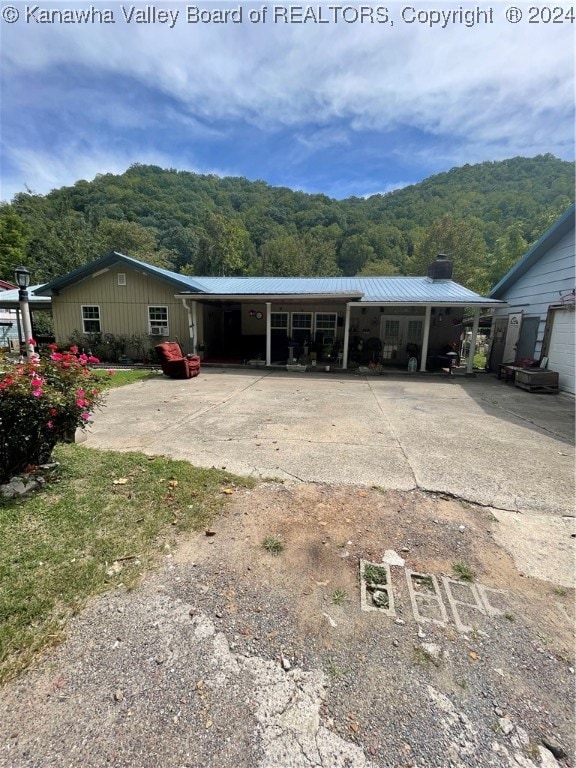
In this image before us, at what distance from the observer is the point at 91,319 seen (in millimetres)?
14578

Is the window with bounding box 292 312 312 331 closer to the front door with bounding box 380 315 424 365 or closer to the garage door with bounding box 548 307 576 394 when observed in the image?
the front door with bounding box 380 315 424 365

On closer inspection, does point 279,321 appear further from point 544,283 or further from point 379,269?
point 379,269

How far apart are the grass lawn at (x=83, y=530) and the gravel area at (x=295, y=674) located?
155 millimetres

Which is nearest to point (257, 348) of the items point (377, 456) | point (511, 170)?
point (377, 456)

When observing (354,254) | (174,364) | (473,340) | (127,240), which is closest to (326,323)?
(473,340)

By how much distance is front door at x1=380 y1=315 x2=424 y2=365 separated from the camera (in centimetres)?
1470

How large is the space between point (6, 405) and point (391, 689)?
363 cm

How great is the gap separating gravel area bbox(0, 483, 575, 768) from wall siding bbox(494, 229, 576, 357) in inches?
372

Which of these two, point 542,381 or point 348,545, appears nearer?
point 348,545

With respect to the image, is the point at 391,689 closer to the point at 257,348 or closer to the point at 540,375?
the point at 540,375

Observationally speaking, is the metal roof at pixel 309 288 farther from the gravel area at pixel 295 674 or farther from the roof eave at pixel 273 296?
the gravel area at pixel 295 674

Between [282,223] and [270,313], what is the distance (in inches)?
1713

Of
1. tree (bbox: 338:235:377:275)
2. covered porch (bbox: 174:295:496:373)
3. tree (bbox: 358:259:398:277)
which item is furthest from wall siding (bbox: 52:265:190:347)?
tree (bbox: 338:235:377:275)

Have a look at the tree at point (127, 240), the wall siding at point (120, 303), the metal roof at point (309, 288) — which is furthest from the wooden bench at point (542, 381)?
the tree at point (127, 240)
